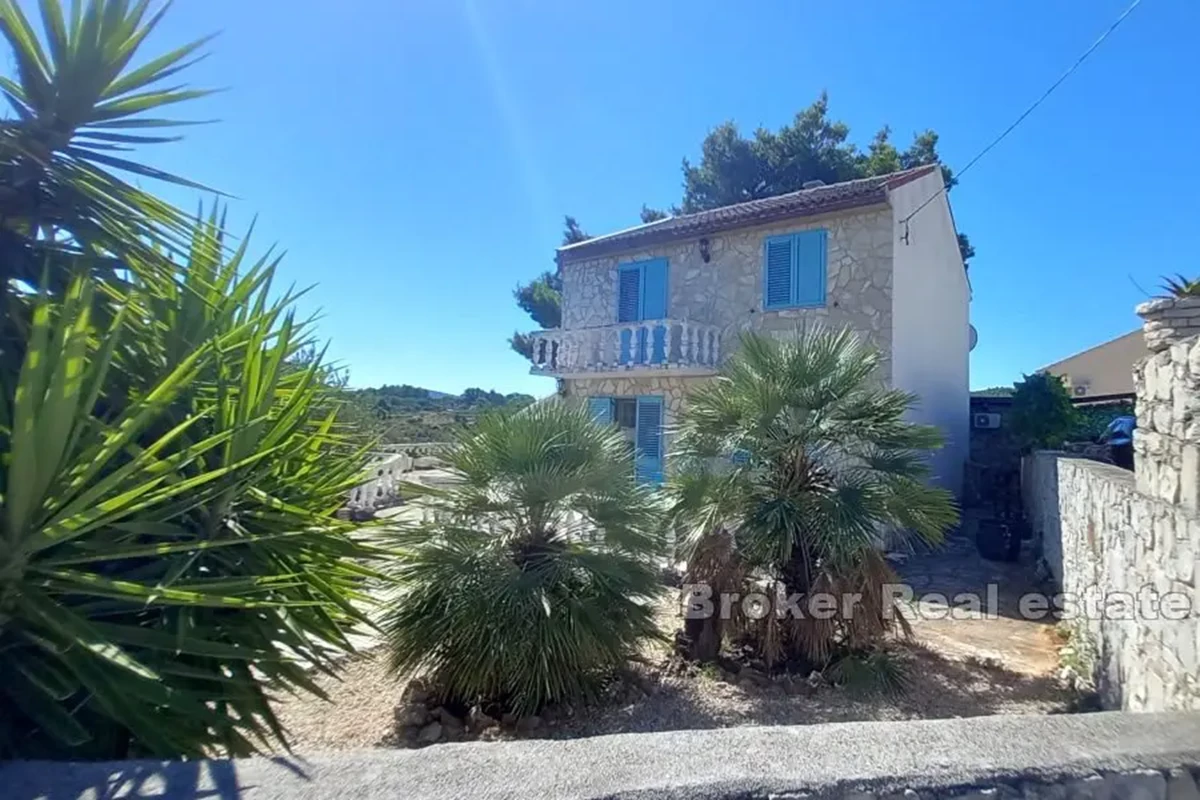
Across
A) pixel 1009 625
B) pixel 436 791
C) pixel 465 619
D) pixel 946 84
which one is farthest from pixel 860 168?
pixel 436 791

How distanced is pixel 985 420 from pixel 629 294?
1052 cm

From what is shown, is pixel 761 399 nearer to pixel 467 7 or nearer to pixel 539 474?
pixel 539 474

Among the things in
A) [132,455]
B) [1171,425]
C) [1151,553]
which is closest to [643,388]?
[1151,553]

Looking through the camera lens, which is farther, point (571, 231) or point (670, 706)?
point (571, 231)

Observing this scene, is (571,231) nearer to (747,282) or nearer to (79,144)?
(747,282)

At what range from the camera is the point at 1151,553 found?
163 inches

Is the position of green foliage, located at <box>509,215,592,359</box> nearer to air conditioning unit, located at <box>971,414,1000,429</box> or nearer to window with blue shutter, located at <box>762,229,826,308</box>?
window with blue shutter, located at <box>762,229,826,308</box>

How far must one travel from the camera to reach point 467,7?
279 inches

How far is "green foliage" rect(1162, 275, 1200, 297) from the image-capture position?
6449 millimetres

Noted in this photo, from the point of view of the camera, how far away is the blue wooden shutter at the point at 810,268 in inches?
519

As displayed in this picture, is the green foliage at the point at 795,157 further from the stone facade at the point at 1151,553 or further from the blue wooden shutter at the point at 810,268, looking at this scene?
the stone facade at the point at 1151,553

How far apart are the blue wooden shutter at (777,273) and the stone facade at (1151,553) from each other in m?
7.53

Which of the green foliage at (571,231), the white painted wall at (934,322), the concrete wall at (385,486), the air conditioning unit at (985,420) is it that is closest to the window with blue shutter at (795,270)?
the white painted wall at (934,322)

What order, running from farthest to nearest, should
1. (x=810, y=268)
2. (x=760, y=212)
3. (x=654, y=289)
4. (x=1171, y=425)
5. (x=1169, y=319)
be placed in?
(x=654, y=289), (x=760, y=212), (x=810, y=268), (x=1169, y=319), (x=1171, y=425)
